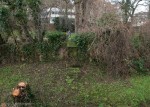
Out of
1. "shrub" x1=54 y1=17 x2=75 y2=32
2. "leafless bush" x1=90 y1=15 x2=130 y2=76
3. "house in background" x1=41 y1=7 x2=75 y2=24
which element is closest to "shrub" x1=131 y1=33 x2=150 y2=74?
"leafless bush" x1=90 y1=15 x2=130 y2=76

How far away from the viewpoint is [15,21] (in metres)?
11.9

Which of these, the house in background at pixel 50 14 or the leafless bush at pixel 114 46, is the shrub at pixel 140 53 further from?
the house in background at pixel 50 14

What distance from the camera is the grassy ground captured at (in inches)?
368

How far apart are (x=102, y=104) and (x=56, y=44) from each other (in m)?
4.00

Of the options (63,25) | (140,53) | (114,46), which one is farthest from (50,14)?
(114,46)

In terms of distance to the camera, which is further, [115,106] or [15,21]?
[15,21]

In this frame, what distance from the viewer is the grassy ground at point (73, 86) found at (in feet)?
30.7

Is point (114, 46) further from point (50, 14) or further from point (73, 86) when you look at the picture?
point (50, 14)

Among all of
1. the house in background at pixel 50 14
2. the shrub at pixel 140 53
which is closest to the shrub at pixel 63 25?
the house in background at pixel 50 14

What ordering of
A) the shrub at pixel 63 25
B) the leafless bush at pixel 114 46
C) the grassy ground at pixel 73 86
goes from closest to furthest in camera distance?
the grassy ground at pixel 73 86, the leafless bush at pixel 114 46, the shrub at pixel 63 25

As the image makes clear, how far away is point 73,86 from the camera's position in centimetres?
1023

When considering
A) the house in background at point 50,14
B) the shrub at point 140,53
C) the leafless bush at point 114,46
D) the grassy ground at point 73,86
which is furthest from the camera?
the house in background at point 50,14

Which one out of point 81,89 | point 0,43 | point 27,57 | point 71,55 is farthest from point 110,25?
point 0,43

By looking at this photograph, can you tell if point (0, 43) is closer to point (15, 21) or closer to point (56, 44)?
point (15, 21)
